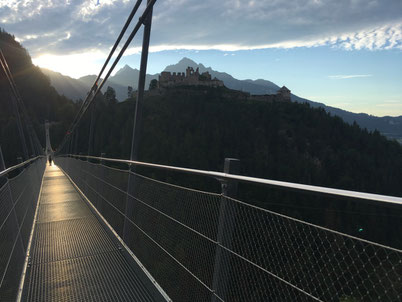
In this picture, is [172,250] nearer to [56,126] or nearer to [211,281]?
[211,281]

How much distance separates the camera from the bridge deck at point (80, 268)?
7.93 ft

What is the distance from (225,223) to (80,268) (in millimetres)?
1817

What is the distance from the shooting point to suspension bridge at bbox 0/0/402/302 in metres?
1.04

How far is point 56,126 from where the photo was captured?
316ft

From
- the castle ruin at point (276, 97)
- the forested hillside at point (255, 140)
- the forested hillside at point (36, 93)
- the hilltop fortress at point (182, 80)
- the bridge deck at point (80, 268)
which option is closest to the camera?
the bridge deck at point (80, 268)

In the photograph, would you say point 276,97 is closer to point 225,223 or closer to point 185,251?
point 185,251

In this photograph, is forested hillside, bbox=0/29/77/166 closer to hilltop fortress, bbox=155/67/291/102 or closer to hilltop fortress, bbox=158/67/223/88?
hilltop fortress, bbox=158/67/223/88

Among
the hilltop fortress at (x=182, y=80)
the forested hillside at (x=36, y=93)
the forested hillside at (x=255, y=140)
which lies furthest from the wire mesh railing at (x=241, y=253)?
the hilltop fortress at (x=182, y=80)

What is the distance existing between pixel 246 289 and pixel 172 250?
2.80 feet

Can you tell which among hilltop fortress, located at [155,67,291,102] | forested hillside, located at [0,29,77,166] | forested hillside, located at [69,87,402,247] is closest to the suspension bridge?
forested hillside, located at [69,87,402,247]

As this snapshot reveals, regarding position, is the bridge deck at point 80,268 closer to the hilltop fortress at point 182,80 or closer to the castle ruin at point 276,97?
the hilltop fortress at point 182,80

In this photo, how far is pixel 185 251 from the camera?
2.15 meters

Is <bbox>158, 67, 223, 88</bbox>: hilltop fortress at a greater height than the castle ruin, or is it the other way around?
<bbox>158, 67, 223, 88</bbox>: hilltop fortress

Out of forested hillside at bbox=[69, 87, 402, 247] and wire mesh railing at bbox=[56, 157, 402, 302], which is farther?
forested hillside at bbox=[69, 87, 402, 247]
